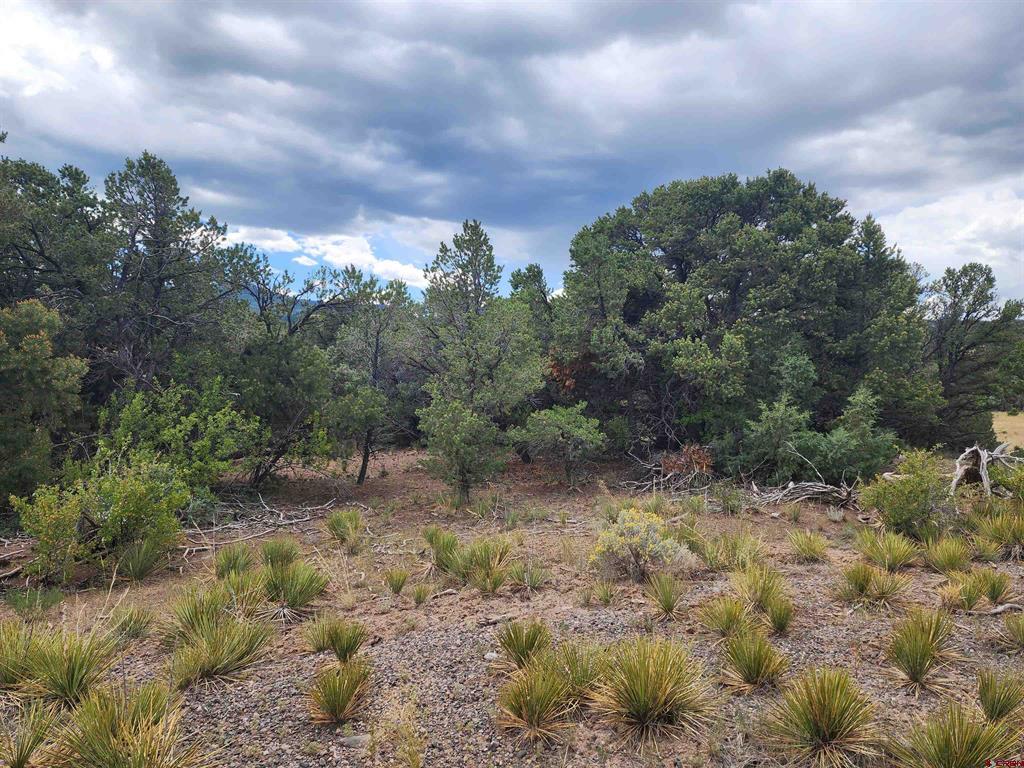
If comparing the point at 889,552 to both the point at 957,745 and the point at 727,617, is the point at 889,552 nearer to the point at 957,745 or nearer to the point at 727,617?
the point at 727,617

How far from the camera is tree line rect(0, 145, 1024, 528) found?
11211 millimetres

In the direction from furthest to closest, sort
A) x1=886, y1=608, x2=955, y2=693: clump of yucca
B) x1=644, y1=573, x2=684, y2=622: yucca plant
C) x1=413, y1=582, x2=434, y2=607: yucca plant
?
1. x1=413, y1=582, x2=434, y2=607: yucca plant
2. x1=644, y1=573, x2=684, y2=622: yucca plant
3. x1=886, y1=608, x2=955, y2=693: clump of yucca

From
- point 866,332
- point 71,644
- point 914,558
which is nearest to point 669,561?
point 914,558

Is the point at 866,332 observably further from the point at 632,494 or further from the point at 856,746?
the point at 856,746

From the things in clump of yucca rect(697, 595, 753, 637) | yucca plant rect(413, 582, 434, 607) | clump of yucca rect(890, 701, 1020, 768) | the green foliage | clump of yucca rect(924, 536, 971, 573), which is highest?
the green foliage

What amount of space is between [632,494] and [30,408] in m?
13.0

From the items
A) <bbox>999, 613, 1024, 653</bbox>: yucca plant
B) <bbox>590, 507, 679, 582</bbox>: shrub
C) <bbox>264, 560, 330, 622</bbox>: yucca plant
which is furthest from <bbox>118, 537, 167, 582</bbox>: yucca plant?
<bbox>999, 613, 1024, 653</bbox>: yucca plant

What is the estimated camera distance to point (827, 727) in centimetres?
332

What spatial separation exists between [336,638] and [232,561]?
393 cm

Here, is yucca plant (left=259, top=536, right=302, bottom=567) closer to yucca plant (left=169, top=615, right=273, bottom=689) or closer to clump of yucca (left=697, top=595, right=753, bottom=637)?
yucca plant (left=169, top=615, right=273, bottom=689)

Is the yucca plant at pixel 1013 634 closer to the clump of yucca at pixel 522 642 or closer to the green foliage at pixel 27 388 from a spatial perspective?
the clump of yucca at pixel 522 642

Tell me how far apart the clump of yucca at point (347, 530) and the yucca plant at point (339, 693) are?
521 centimetres

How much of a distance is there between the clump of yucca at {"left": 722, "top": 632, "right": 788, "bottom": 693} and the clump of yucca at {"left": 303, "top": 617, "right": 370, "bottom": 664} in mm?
3197

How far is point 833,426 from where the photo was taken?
A: 15.2 meters
